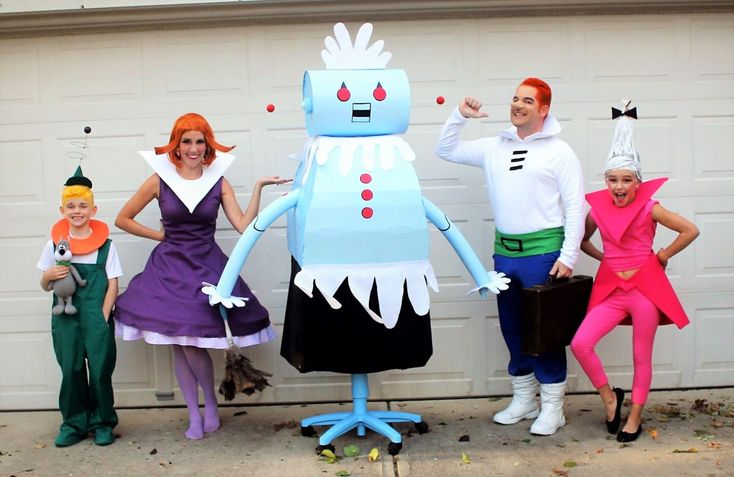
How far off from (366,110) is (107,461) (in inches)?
85.4

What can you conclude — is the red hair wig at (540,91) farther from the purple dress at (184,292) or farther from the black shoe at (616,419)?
the purple dress at (184,292)

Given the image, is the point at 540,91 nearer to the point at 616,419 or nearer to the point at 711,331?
the point at 616,419

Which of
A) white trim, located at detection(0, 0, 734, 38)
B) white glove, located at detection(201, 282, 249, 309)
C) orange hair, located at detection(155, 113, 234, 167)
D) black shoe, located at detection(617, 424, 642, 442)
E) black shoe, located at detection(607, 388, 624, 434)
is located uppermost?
white trim, located at detection(0, 0, 734, 38)

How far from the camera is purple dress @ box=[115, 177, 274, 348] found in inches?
177

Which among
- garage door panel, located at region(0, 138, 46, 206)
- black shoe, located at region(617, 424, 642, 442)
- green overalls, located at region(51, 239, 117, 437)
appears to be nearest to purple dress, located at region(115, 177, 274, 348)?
green overalls, located at region(51, 239, 117, 437)

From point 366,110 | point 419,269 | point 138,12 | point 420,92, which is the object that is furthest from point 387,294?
point 138,12

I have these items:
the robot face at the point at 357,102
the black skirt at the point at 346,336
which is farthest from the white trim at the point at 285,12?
the black skirt at the point at 346,336

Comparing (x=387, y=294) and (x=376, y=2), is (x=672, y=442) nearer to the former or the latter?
(x=387, y=294)

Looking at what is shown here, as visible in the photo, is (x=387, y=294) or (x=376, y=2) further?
(x=376, y=2)

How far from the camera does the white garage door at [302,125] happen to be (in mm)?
5184

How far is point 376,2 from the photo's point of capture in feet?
16.5

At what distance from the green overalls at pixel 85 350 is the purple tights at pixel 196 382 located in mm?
364

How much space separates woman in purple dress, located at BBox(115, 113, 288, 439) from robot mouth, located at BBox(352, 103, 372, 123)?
70 cm

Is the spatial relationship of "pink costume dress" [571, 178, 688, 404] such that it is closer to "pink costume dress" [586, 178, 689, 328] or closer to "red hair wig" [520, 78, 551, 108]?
"pink costume dress" [586, 178, 689, 328]
